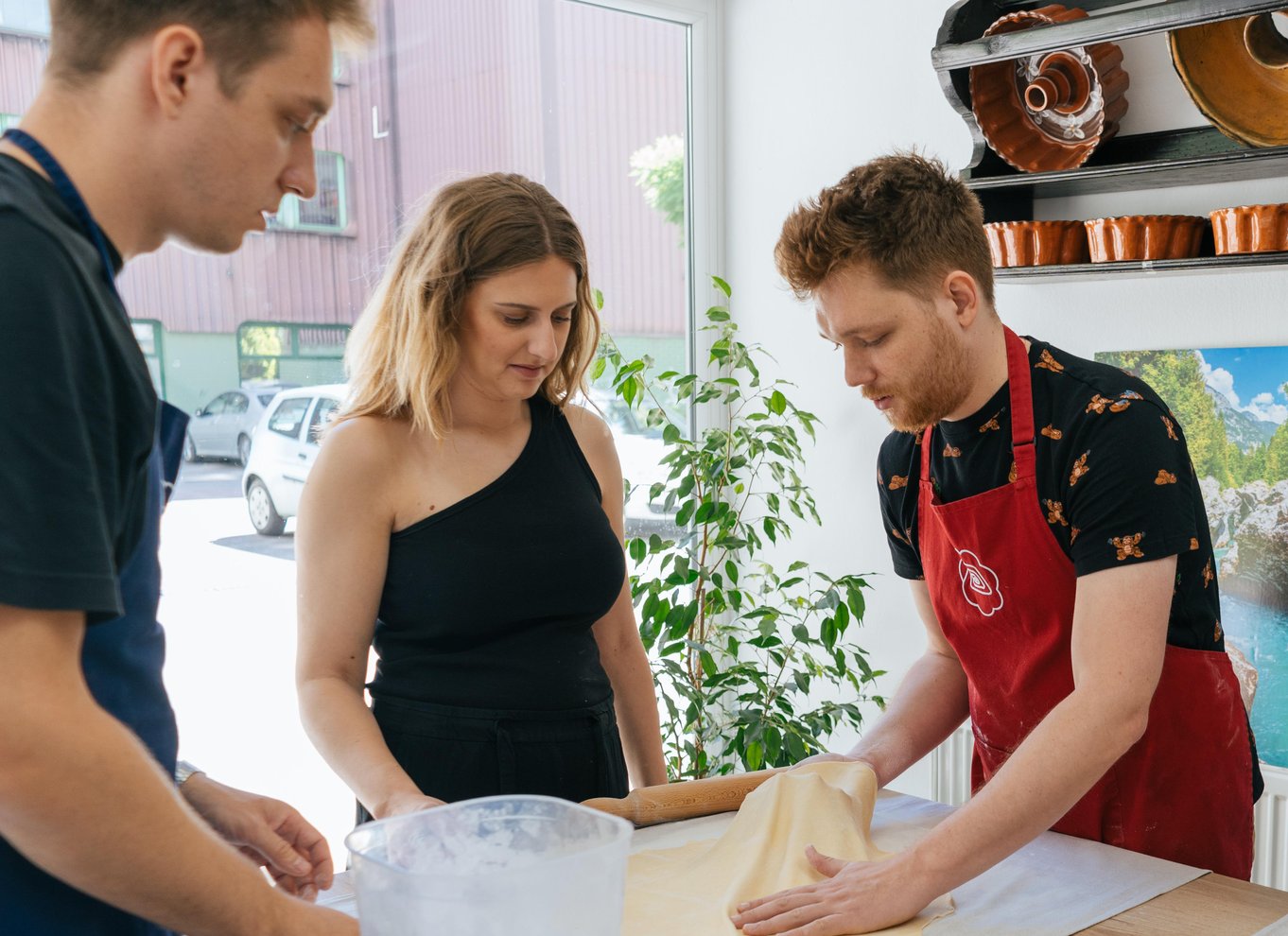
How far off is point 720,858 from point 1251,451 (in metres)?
1.67

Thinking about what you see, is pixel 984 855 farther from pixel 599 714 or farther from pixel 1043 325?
pixel 1043 325

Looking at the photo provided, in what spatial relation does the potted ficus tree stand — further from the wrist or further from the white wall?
the wrist

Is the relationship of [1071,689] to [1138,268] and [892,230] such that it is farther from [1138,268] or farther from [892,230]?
[1138,268]

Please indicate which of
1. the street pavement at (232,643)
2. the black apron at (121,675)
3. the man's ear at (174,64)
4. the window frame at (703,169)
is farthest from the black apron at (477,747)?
the window frame at (703,169)

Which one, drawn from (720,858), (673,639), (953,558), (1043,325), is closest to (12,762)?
(720,858)

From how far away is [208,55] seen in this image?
76cm

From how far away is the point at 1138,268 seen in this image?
2301 millimetres

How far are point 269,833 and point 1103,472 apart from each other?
1004 millimetres

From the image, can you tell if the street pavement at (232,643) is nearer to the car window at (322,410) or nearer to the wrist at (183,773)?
the car window at (322,410)

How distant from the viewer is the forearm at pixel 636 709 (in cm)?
187

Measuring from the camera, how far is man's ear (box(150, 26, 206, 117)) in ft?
2.43

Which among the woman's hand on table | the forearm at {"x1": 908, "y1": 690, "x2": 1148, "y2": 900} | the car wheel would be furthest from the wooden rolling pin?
the car wheel

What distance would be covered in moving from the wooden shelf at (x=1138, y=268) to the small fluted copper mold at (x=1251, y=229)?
0.02 metres

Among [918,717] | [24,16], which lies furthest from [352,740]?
[24,16]
